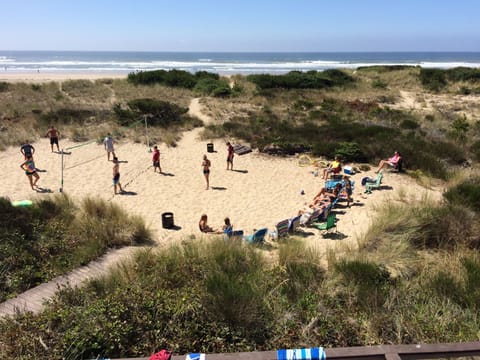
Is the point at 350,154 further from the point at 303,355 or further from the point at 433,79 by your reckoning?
the point at 433,79

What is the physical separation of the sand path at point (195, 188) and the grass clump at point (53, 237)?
114cm

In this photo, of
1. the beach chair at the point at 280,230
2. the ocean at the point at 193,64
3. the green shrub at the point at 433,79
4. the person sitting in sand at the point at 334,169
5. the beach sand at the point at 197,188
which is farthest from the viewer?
the ocean at the point at 193,64

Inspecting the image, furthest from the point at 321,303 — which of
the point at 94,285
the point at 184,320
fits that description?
the point at 94,285

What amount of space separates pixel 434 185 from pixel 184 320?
11169mm

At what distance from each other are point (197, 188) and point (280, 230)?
15.7 feet

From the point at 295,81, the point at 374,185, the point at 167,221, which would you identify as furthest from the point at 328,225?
the point at 295,81

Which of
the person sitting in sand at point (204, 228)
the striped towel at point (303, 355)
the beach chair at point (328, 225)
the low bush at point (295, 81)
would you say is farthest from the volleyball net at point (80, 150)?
the low bush at point (295, 81)

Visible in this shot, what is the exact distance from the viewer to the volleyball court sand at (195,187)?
10.1 meters

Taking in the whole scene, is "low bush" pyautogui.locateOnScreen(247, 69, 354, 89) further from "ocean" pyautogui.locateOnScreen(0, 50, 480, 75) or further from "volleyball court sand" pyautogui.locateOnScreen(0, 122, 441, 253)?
"ocean" pyautogui.locateOnScreen(0, 50, 480, 75)

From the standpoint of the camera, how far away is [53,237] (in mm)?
7148

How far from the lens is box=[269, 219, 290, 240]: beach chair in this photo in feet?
28.5

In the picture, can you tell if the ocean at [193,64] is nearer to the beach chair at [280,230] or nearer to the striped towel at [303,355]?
the beach chair at [280,230]

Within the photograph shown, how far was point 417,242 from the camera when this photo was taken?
7609mm

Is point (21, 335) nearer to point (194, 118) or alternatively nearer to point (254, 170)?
point (254, 170)
